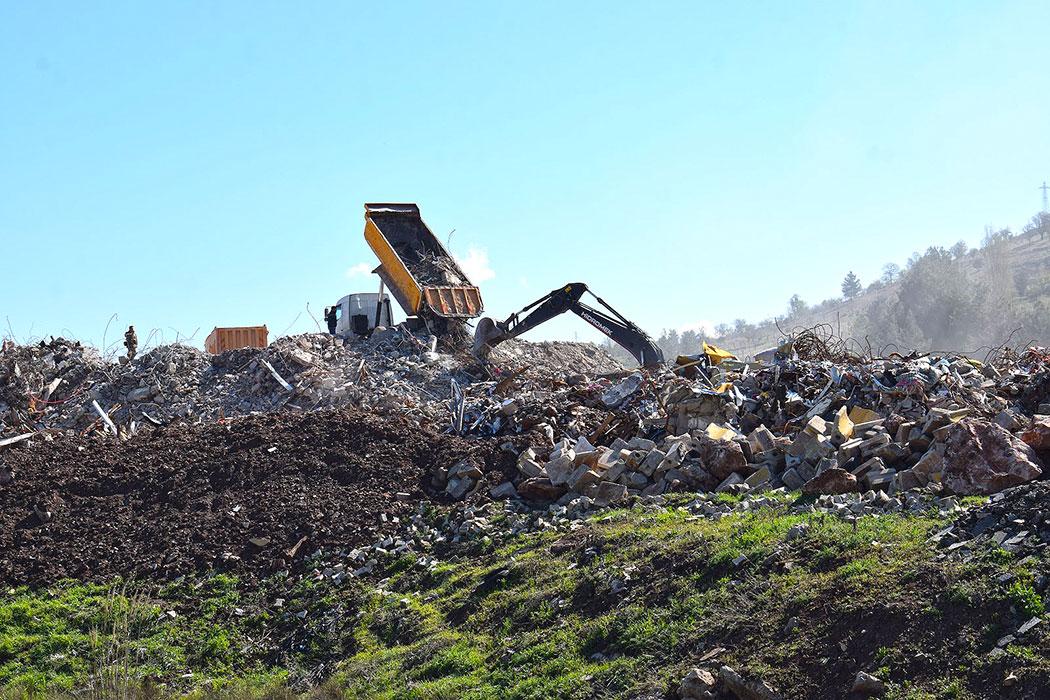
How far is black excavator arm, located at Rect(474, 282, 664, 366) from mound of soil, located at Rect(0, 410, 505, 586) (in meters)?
6.40

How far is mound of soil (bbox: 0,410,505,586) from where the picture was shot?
494 inches

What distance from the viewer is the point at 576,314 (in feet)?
74.8

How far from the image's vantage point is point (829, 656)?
7.04 metres

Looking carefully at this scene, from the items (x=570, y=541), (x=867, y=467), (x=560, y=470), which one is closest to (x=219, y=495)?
(x=560, y=470)

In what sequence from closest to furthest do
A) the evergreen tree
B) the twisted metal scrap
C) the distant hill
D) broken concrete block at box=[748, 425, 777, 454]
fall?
broken concrete block at box=[748, 425, 777, 454] → the twisted metal scrap → the distant hill → the evergreen tree

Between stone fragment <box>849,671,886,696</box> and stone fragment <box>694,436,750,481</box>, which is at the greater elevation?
stone fragment <box>694,436,750,481</box>

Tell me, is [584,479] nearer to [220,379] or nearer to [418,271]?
[220,379]

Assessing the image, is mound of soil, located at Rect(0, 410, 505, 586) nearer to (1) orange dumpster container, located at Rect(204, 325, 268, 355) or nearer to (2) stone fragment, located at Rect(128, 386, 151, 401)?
(2) stone fragment, located at Rect(128, 386, 151, 401)

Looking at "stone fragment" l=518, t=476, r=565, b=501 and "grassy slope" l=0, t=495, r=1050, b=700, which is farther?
"stone fragment" l=518, t=476, r=565, b=501

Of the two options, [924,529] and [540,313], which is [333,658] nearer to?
[924,529]

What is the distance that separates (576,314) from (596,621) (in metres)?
14.4

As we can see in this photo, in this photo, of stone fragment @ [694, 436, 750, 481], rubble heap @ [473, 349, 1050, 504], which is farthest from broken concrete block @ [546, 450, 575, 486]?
stone fragment @ [694, 436, 750, 481]

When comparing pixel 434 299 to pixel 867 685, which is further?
pixel 434 299

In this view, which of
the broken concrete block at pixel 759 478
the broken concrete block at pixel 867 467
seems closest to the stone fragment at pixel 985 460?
the broken concrete block at pixel 867 467
